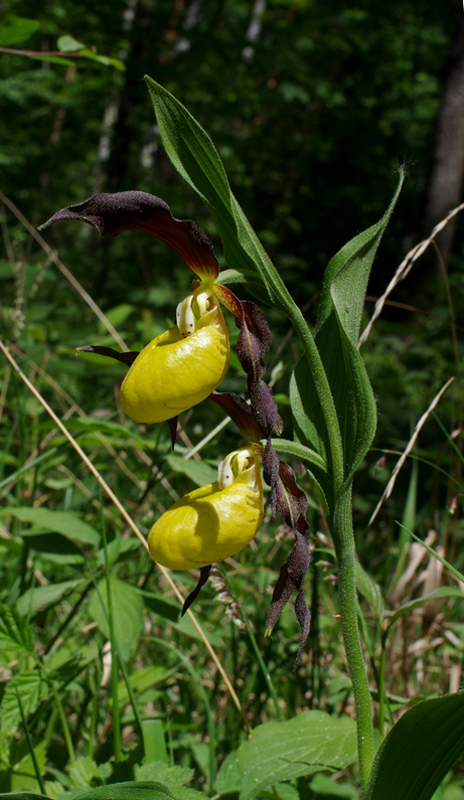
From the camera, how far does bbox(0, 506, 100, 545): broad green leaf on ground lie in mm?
1117

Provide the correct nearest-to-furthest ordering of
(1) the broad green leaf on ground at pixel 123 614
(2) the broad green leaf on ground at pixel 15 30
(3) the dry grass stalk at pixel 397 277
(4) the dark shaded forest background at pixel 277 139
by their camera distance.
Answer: (1) the broad green leaf on ground at pixel 123 614 < (3) the dry grass stalk at pixel 397 277 < (2) the broad green leaf on ground at pixel 15 30 < (4) the dark shaded forest background at pixel 277 139

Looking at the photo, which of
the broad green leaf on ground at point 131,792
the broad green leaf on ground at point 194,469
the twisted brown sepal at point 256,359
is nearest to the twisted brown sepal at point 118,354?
the twisted brown sepal at point 256,359

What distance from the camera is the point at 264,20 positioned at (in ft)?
13.8

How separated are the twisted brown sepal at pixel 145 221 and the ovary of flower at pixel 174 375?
0.34 ft

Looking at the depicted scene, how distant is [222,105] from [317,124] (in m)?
2.43

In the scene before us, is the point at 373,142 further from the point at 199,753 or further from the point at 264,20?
the point at 199,753

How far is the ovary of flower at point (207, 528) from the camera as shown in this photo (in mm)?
773

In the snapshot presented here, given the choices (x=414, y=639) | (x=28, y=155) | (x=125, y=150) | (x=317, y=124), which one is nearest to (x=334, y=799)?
(x=414, y=639)

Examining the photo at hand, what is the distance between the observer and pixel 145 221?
2.65ft

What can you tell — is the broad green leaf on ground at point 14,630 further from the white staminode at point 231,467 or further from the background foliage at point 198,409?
the white staminode at point 231,467

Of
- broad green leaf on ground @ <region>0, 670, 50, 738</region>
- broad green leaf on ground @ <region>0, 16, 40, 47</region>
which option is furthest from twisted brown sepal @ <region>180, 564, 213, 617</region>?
broad green leaf on ground @ <region>0, 16, 40, 47</region>

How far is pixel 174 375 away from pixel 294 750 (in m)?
0.57

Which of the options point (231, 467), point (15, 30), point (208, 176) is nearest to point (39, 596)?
point (231, 467)

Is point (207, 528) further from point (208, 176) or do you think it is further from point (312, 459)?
point (208, 176)
